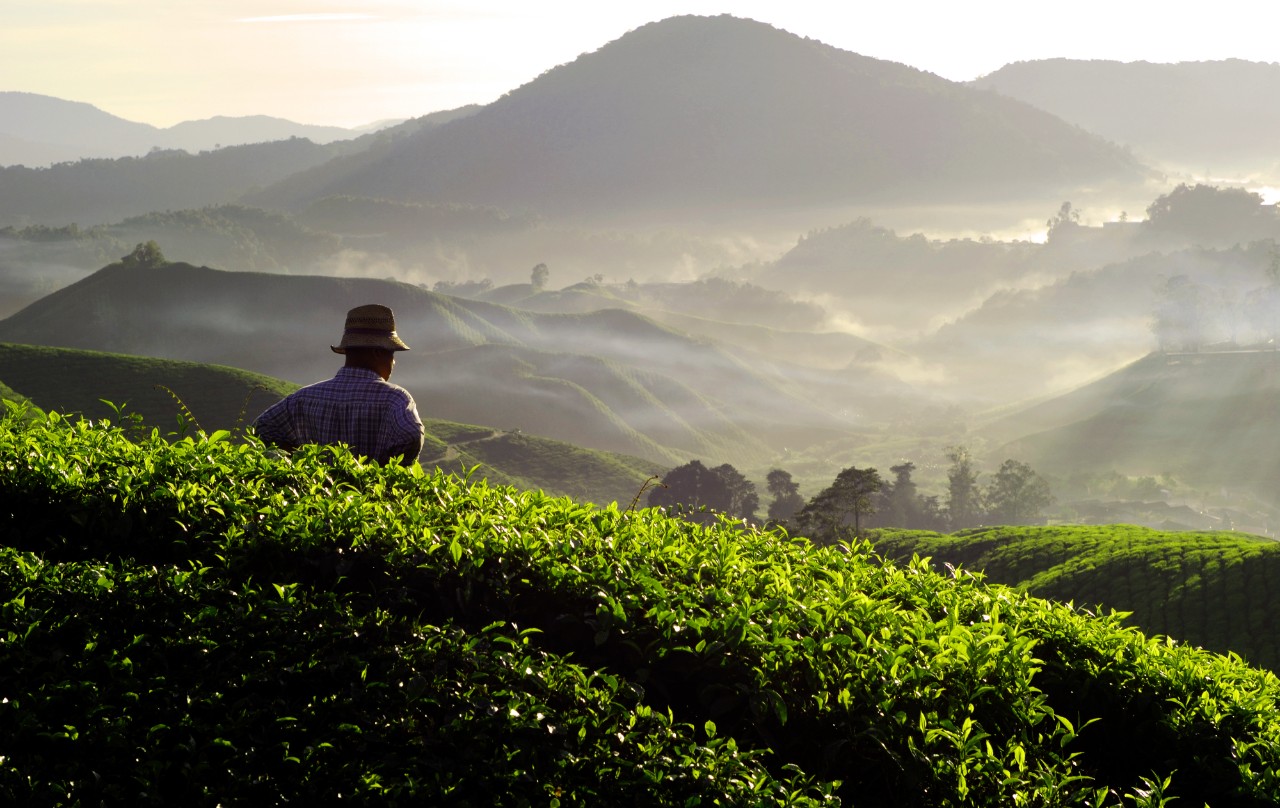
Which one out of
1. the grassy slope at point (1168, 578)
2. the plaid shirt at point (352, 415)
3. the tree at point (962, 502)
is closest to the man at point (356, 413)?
the plaid shirt at point (352, 415)

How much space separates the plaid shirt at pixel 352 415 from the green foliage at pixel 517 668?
144 cm

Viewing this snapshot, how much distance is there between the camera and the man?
8242 millimetres

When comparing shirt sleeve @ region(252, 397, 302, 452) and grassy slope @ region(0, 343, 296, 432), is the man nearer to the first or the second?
shirt sleeve @ region(252, 397, 302, 452)

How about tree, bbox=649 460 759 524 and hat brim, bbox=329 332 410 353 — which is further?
tree, bbox=649 460 759 524

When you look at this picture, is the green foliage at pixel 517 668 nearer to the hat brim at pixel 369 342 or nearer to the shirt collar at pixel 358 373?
the shirt collar at pixel 358 373

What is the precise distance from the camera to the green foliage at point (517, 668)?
4641 mm

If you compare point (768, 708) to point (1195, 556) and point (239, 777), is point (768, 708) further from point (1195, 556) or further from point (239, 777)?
point (1195, 556)

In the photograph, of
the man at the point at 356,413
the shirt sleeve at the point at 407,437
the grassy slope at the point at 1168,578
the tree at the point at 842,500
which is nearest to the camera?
the shirt sleeve at the point at 407,437

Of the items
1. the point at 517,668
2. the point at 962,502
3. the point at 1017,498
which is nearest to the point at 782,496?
the point at 962,502

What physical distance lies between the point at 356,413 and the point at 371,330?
747mm

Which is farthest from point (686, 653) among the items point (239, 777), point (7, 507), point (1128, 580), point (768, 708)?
point (1128, 580)

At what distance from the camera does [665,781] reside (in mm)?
4547

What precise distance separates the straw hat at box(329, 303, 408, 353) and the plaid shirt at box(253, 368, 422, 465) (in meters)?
0.25

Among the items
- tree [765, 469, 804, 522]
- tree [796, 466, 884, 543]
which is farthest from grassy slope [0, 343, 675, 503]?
tree [796, 466, 884, 543]
